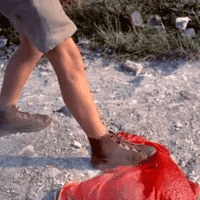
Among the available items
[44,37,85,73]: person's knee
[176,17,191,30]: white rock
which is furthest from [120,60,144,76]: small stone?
[44,37,85,73]: person's knee

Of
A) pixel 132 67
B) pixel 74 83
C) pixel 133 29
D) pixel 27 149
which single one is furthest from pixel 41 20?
pixel 133 29

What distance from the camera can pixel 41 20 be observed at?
45.9 inches

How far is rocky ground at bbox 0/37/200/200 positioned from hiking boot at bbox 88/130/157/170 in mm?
111

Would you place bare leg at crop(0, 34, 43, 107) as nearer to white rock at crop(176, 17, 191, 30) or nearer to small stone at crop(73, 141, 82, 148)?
small stone at crop(73, 141, 82, 148)

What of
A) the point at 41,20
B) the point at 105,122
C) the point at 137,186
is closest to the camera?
the point at 41,20

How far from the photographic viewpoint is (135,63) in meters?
2.95

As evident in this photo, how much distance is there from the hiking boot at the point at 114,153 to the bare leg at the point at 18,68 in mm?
735

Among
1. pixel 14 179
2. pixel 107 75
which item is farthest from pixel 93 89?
pixel 14 179

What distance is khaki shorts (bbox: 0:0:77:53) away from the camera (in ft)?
3.81

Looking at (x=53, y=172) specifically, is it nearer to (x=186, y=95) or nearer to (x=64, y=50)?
(x=64, y=50)

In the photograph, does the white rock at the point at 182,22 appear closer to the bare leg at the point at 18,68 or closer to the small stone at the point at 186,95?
the small stone at the point at 186,95

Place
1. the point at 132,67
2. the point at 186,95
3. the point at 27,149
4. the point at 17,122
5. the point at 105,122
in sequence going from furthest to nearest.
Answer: the point at 132,67
the point at 186,95
the point at 105,122
the point at 17,122
the point at 27,149

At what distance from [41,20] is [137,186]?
1.12 meters

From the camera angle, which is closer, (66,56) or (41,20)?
(41,20)
